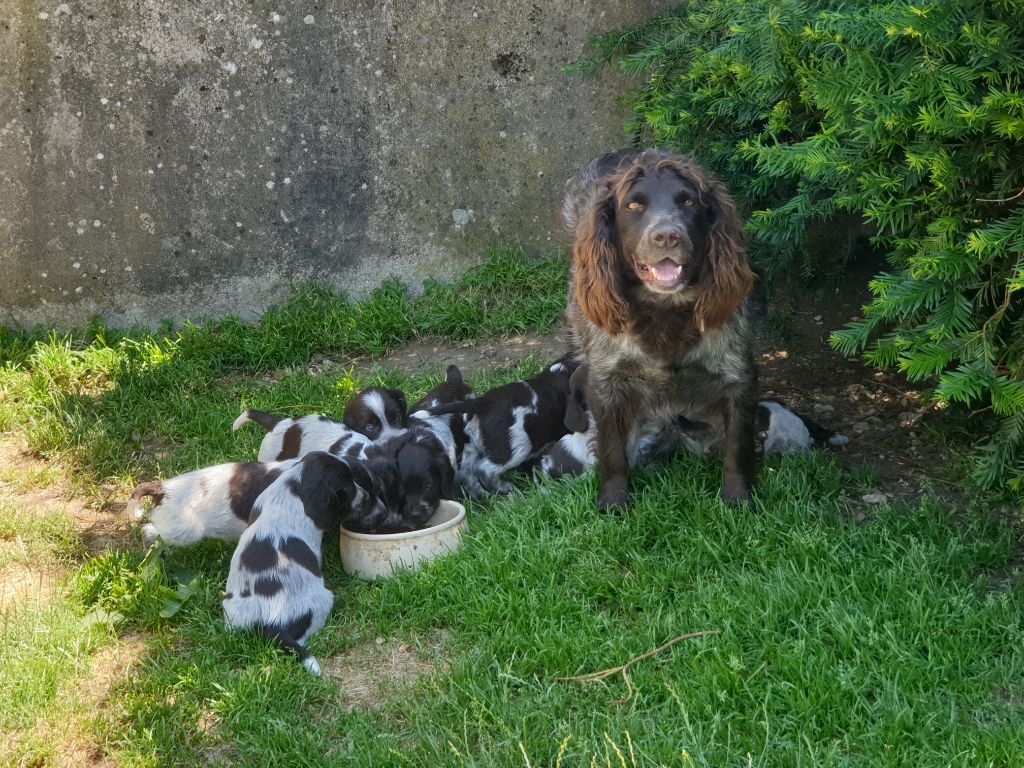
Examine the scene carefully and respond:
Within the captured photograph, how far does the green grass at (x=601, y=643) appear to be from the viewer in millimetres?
3021

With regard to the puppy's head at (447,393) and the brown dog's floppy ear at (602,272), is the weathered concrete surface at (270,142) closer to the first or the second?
the puppy's head at (447,393)

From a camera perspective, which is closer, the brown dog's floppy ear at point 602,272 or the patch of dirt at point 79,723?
the patch of dirt at point 79,723

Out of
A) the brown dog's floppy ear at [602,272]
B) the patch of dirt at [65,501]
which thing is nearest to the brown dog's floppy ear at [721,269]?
the brown dog's floppy ear at [602,272]

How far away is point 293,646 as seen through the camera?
372cm

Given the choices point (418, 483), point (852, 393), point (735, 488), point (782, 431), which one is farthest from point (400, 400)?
point (852, 393)

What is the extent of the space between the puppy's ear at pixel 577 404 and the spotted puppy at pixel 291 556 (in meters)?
1.13

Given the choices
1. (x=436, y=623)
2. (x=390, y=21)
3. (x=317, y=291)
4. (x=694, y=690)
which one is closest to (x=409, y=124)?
(x=390, y=21)

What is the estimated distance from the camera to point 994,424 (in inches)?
170

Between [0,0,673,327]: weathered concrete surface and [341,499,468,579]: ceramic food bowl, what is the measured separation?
2.83m

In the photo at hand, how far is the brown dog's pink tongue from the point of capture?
4195mm

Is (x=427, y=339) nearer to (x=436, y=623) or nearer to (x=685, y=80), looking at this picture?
(x=685, y=80)

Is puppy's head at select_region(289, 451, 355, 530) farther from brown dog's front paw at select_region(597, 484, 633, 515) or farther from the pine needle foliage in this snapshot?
the pine needle foliage

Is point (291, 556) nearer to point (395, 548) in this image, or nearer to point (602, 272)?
point (395, 548)

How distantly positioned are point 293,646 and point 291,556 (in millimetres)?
345
